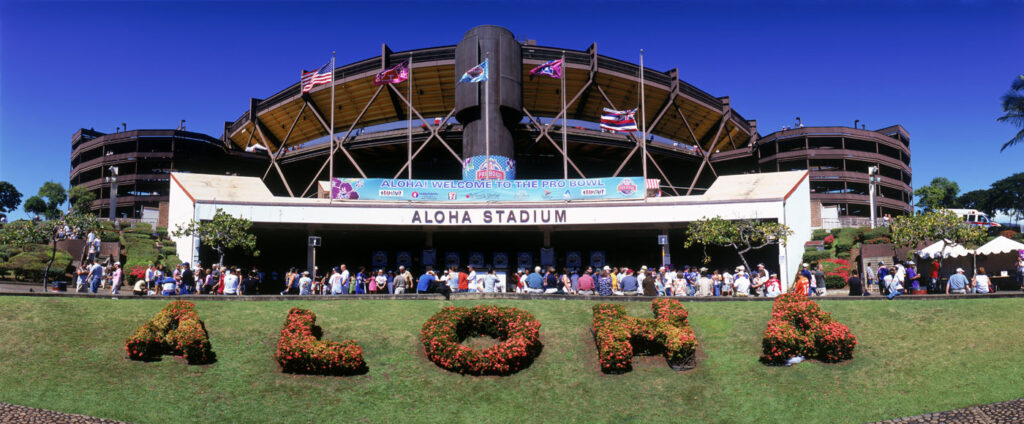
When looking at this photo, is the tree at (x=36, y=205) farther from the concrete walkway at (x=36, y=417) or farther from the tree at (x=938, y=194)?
the tree at (x=938, y=194)

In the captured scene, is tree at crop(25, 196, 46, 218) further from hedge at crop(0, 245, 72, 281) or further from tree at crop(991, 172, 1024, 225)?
tree at crop(991, 172, 1024, 225)

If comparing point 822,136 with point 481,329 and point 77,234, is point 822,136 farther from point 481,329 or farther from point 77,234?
point 77,234

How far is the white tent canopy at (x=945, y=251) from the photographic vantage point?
2491 centimetres

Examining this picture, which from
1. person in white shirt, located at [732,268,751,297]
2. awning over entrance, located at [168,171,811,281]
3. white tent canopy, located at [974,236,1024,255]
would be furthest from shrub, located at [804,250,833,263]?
person in white shirt, located at [732,268,751,297]

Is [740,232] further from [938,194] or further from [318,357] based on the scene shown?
[938,194]

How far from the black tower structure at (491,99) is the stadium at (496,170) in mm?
96

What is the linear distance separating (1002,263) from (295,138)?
165 ft

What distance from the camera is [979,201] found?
9444 cm

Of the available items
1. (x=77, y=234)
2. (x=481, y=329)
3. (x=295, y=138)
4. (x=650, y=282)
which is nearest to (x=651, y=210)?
(x=650, y=282)

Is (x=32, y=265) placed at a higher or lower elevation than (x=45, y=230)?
lower

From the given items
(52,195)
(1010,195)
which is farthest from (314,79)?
(1010,195)

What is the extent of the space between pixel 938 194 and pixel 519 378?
89218mm

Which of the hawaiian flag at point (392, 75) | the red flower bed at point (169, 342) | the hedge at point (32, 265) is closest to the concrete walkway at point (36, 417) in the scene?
the red flower bed at point (169, 342)

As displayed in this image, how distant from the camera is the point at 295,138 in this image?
5628 cm
